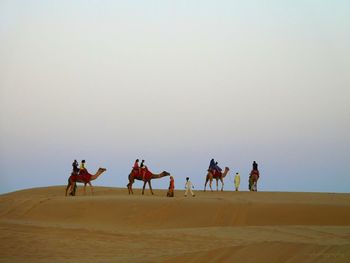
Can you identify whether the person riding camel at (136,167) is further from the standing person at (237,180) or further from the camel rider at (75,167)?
the standing person at (237,180)

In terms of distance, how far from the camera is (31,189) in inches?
1588

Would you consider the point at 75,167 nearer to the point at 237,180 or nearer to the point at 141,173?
the point at 141,173

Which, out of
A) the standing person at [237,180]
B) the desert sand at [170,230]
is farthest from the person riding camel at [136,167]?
the standing person at [237,180]

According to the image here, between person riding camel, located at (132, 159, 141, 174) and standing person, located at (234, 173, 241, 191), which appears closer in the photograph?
person riding camel, located at (132, 159, 141, 174)

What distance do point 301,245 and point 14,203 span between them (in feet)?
62.2

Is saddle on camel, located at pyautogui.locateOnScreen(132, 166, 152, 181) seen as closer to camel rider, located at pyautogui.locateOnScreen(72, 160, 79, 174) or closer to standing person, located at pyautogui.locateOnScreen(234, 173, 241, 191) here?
camel rider, located at pyautogui.locateOnScreen(72, 160, 79, 174)

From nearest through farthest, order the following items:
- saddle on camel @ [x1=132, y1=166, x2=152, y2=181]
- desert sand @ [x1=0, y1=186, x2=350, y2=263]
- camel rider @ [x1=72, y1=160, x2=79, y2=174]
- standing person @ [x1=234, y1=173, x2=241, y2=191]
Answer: desert sand @ [x1=0, y1=186, x2=350, y2=263] < camel rider @ [x1=72, y1=160, x2=79, y2=174] < saddle on camel @ [x1=132, y1=166, x2=152, y2=181] < standing person @ [x1=234, y1=173, x2=241, y2=191]

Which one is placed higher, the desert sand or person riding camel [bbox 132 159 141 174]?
person riding camel [bbox 132 159 141 174]

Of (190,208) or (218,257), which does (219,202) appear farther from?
(218,257)

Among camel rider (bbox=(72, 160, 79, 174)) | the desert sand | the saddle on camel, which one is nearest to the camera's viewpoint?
the desert sand

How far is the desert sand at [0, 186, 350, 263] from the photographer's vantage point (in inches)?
543

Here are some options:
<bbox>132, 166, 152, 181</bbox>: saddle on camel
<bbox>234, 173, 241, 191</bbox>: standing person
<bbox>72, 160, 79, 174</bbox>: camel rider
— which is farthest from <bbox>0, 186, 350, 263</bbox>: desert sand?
<bbox>234, 173, 241, 191</bbox>: standing person

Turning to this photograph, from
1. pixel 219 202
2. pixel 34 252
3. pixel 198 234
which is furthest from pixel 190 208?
pixel 34 252

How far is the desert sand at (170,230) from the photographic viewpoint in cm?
1378
